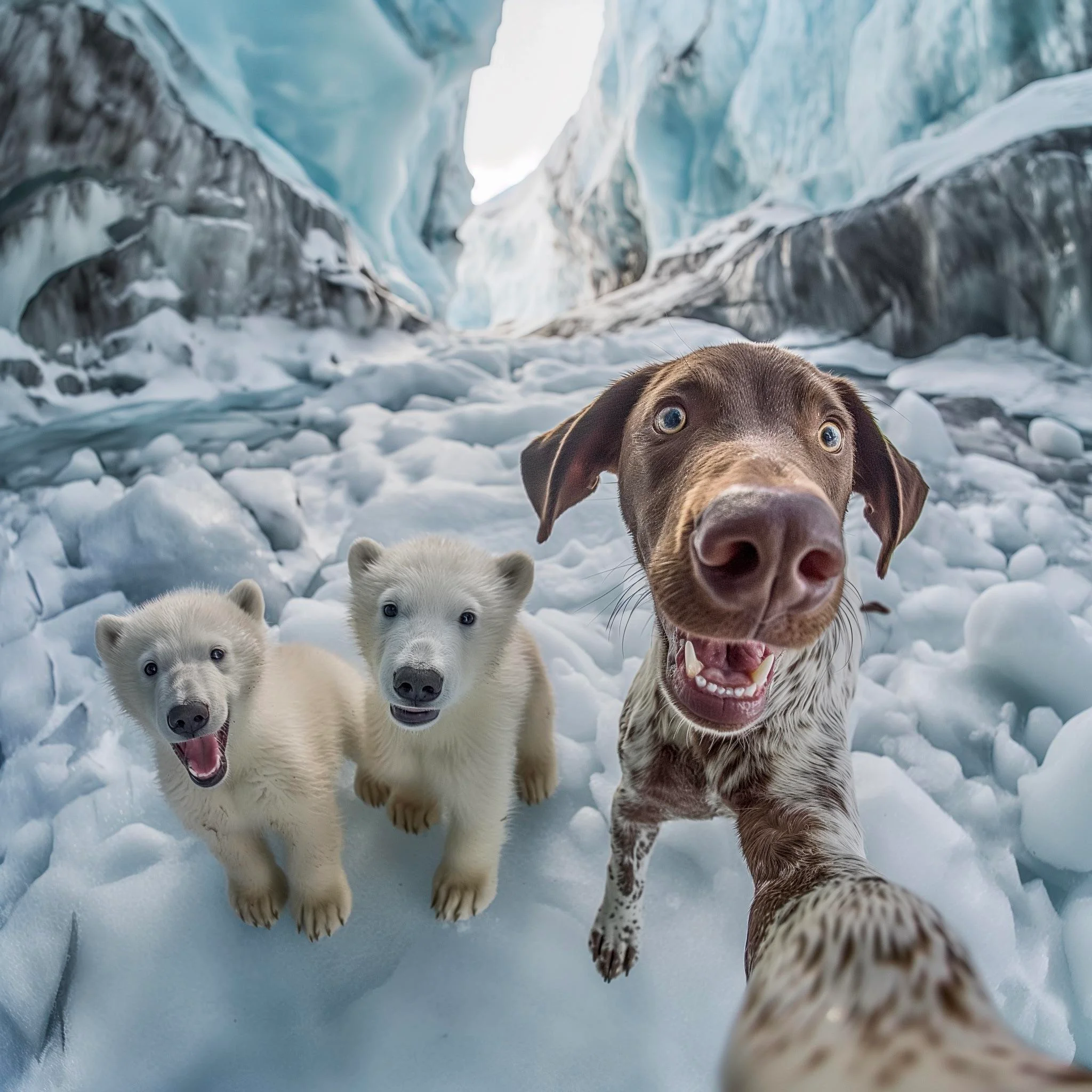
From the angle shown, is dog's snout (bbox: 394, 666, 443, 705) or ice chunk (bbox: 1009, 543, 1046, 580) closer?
dog's snout (bbox: 394, 666, 443, 705)

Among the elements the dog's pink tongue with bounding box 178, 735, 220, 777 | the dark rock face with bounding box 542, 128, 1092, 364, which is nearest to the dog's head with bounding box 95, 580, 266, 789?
the dog's pink tongue with bounding box 178, 735, 220, 777

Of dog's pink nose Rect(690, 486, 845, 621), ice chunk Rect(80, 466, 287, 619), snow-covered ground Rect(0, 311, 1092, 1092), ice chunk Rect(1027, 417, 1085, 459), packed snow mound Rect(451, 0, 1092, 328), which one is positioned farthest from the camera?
packed snow mound Rect(451, 0, 1092, 328)

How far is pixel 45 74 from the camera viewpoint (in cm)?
247

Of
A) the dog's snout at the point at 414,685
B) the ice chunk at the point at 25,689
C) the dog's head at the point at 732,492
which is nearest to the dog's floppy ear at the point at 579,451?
the dog's head at the point at 732,492

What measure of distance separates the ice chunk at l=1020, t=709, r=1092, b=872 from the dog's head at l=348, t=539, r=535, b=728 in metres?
1.10

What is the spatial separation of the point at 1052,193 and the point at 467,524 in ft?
8.57

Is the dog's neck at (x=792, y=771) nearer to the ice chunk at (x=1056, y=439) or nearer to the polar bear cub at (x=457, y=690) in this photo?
the polar bear cub at (x=457, y=690)

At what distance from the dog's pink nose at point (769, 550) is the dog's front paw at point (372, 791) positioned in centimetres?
99

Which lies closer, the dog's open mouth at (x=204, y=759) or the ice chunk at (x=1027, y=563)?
the dog's open mouth at (x=204, y=759)

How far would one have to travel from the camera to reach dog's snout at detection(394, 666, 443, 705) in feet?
3.22

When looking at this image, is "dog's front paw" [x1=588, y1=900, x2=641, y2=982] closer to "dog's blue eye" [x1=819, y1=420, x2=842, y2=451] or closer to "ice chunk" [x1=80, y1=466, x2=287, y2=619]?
"dog's blue eye" [x1=819, y1=420, x2=842, y2=451]

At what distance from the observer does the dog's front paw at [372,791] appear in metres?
1.37

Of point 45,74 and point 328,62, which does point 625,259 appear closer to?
point 328,62

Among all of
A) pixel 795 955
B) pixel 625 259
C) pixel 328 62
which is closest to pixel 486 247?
pixel 625 259
